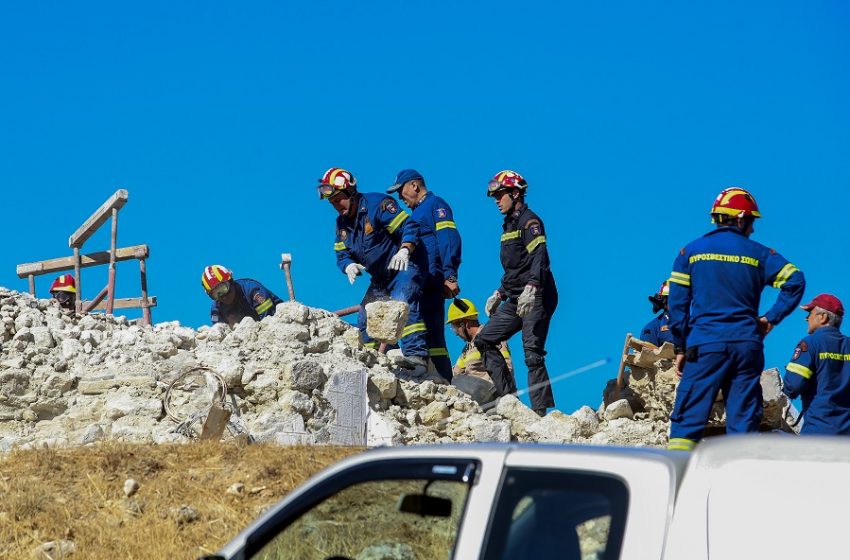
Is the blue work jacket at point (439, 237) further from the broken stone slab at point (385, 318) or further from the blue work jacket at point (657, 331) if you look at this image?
the blue work jacket at point (657, 331)

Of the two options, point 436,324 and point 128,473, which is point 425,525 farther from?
point 436,324

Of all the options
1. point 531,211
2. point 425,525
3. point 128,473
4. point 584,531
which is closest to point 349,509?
point 425,525

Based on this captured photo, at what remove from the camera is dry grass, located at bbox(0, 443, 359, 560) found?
23.3 ft

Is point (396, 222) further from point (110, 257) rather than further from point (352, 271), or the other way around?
point (110, 257)

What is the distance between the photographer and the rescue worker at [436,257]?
13.2 m

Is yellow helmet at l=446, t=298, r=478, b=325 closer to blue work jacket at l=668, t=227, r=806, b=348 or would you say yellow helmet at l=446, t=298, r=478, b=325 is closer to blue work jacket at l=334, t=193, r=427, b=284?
blue work jacket at l=334, t=193, r=427, b=284

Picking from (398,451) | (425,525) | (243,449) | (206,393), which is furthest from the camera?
(206,393)

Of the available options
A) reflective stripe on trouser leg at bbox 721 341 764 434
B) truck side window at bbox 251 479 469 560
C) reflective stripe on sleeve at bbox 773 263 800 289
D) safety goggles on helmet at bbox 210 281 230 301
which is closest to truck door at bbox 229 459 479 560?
truck side window at bbox 251 479 469 560

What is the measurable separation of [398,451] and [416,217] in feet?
32.0

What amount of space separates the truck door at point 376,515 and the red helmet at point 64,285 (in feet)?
43.9

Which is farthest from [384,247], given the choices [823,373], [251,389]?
[823,373]

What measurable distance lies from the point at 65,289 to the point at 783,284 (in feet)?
40.1

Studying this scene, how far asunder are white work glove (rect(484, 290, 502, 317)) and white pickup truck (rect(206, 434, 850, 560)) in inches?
364

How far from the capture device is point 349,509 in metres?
4.67
